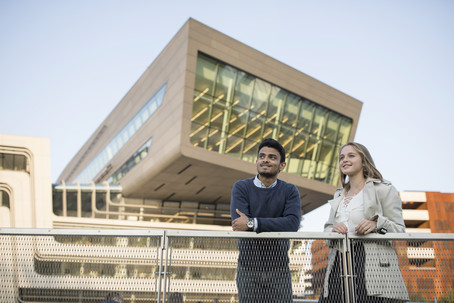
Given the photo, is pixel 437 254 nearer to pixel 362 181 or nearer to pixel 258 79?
pixel 362 181

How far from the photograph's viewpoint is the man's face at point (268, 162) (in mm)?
3711

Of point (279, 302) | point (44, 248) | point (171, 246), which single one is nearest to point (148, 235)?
point (171, 246)

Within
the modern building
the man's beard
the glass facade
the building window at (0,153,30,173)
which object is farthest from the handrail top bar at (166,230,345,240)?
the building window at (0,153,30,173)

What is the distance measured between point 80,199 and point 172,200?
6156mm

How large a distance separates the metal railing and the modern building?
18.2m

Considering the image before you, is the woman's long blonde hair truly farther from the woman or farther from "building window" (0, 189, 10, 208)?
"building window" (0, 189, 10, 208)

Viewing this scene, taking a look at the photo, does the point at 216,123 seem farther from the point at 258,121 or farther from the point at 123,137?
the point at 123,137

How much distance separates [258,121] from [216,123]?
2.96 metres

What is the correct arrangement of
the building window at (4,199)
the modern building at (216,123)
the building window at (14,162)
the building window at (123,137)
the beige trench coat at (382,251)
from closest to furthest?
the beige trench coat at (382,251) → the modern building at (216,123) → the building window at (4,199) → the building window at (14,162) → the building window at (123,137)

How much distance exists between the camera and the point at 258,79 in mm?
24500

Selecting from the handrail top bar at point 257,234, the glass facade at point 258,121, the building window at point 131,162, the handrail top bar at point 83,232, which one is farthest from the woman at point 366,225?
the building window at point 131,162

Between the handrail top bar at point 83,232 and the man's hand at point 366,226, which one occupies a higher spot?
the man's hand at point 366,226

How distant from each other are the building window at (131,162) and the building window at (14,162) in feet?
22.0

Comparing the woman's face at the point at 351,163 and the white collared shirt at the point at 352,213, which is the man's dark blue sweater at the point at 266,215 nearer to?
the white collared shirt at the point at 352,213
